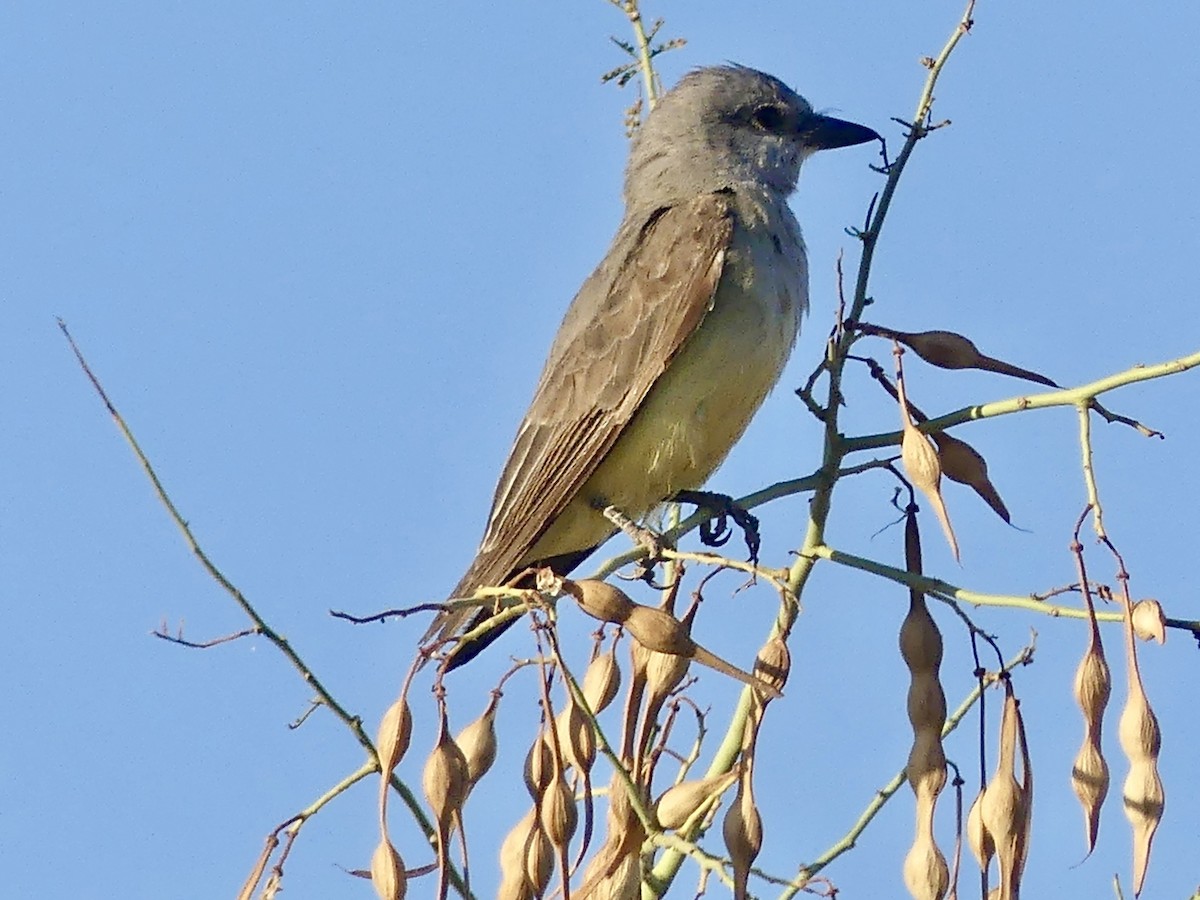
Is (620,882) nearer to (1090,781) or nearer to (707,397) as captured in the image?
(1090,781)

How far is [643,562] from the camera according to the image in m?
4.71

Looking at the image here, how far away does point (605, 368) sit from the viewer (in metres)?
5.82

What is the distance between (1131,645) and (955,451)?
61 cm

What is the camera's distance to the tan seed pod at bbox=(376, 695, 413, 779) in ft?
9.43

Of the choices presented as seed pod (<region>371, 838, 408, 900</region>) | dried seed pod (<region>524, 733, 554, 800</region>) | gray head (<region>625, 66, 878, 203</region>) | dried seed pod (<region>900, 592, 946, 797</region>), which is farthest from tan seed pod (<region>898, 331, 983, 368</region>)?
gray head (<region>625, 66, 878, 203</region>)

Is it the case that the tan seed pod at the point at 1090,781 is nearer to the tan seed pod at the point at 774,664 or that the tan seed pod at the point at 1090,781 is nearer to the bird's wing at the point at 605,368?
the tan seed pod at the point at 774,664

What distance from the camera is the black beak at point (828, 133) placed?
22.9ft

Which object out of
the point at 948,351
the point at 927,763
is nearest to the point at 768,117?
the point at 948,351

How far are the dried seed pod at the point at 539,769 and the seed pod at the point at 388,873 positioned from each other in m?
0.25

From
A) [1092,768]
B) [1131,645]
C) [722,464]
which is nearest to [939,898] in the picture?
[1092,768]

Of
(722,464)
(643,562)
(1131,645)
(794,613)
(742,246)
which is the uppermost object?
(742,246)

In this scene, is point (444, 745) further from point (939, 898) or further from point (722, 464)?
point (722, 464)

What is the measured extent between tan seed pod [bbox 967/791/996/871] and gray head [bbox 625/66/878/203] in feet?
13.1

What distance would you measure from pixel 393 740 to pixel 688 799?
1.71 feet
